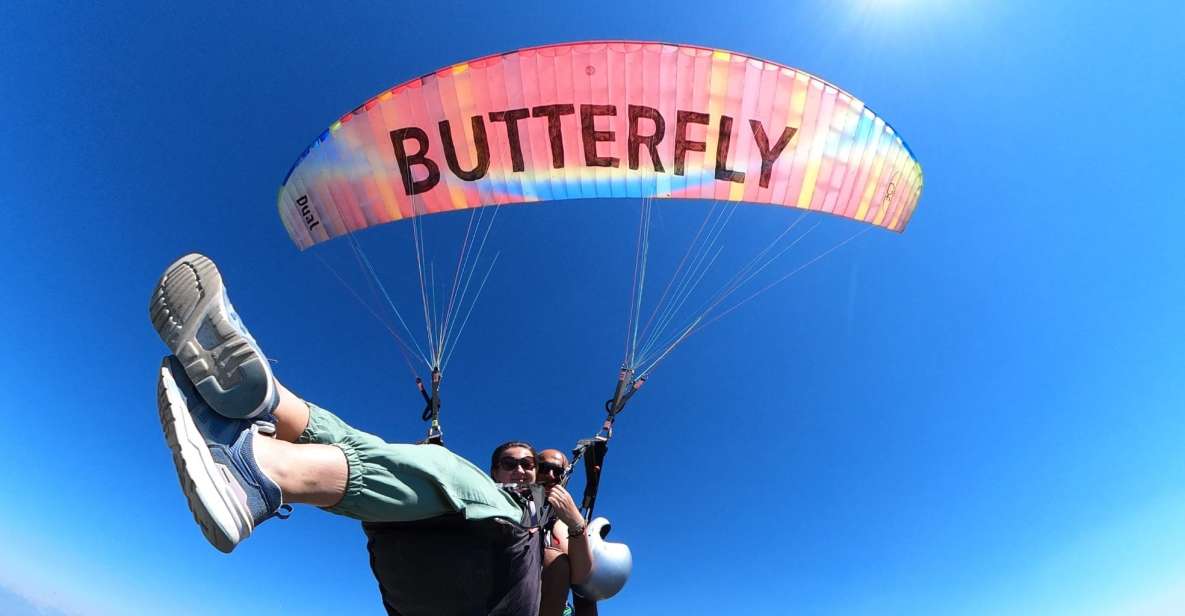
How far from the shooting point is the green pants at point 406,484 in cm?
194

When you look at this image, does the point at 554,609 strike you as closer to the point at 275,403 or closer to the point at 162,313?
the point at 275,403

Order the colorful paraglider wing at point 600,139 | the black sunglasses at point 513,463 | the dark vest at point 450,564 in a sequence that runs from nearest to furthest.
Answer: the dark vest at point 450,564
the black sunglasses at point 513,463
the colorful paraglider wing at point 600,139

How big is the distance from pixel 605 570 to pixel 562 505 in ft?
4.39

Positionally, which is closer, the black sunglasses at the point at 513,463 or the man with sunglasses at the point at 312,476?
the man with sunglasses at the point at 312,476

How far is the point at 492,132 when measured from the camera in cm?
646

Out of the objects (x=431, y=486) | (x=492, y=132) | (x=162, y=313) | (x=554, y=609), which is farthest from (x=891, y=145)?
(x=162, y=313)

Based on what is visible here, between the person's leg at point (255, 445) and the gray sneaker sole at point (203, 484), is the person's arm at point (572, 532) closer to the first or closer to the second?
the person's leg at point (255, 445)

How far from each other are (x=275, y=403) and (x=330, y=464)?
35 centimetres

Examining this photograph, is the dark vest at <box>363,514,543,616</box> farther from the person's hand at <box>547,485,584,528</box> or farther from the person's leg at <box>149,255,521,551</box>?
the person's hand at <box>547,485,584,528</box>

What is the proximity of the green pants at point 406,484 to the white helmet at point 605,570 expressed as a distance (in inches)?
68.5

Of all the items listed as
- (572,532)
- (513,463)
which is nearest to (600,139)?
(513,463)

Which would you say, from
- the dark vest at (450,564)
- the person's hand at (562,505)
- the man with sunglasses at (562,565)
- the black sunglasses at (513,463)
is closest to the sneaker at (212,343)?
the dark vest at (450,564)

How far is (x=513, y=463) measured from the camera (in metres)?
3.51

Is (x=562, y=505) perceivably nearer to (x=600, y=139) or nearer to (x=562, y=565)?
(x=562, y=565)
